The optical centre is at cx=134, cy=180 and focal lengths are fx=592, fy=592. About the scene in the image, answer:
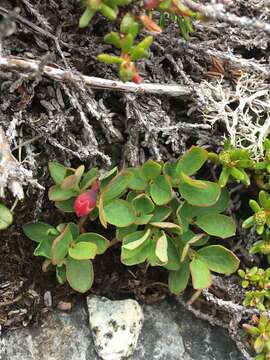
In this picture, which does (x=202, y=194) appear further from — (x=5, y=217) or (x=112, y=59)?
(x=5, y=217)

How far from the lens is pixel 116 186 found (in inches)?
81.0

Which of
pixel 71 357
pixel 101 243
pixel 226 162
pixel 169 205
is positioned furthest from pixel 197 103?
pixel 71 357

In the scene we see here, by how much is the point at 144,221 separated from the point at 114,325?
1.37 ft

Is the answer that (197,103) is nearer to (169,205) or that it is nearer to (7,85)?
(169,205)

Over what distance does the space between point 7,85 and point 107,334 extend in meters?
0.97

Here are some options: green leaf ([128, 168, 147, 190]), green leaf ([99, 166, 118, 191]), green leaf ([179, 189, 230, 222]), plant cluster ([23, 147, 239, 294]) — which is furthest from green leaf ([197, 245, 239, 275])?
green leaf ([99, 166, 118, 191])

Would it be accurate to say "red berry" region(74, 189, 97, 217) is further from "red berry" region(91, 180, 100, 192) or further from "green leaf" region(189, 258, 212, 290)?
"green leaf" region(189, 258, 212, 290)

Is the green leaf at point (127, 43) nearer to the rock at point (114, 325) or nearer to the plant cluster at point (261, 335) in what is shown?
the rock at point (114, 325)

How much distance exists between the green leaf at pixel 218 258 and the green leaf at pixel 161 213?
0.20 metres

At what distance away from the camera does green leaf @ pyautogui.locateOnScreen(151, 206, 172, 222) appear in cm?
212

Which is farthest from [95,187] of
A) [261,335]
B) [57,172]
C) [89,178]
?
[261,335]

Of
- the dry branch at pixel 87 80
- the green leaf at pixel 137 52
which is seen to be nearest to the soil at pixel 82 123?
the dry branch at pixel 87 80

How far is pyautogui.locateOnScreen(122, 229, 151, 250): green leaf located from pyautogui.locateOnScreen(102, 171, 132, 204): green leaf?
6.0 inches

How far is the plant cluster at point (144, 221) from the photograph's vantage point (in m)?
2.04
